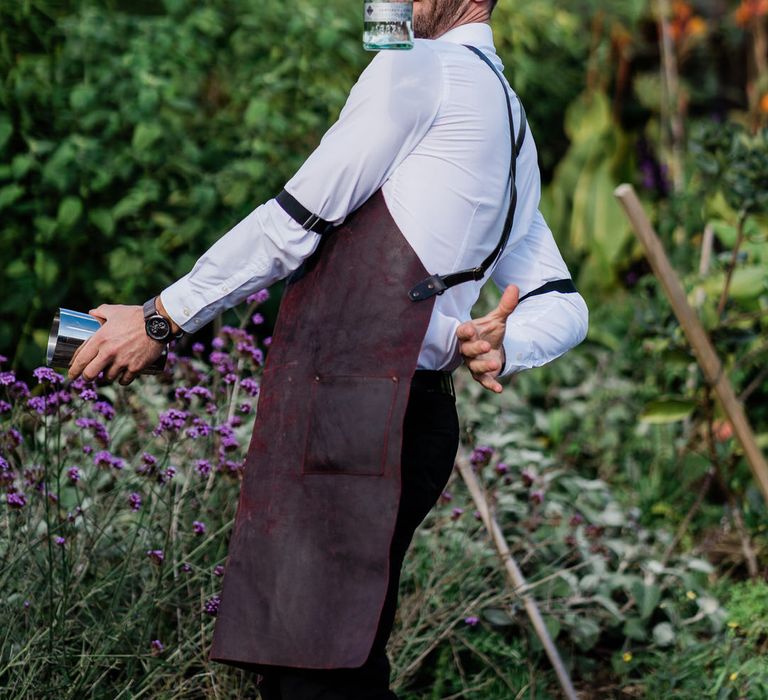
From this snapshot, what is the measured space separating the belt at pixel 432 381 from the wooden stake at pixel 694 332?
1.71 meters

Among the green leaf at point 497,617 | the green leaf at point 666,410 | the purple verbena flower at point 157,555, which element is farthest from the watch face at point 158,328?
the green leaf at point 666,410

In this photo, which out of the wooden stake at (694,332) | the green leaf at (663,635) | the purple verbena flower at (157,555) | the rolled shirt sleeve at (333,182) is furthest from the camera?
the wooden stake at (694,332)

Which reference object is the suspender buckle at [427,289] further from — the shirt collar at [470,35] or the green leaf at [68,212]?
the green leaf at [68,212]

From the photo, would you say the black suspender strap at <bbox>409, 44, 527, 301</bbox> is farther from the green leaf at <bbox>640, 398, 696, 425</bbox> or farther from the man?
the green leaf at <bbox>640, 398, 696, 425</bbox>

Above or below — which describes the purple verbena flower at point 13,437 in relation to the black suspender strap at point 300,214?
below

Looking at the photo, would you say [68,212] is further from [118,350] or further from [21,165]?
[118,350]

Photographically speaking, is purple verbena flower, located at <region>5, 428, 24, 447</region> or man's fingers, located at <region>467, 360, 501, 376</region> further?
purple verbena flower, located at <region>5, 428, 24, 447</region>

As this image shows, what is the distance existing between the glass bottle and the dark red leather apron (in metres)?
0.30

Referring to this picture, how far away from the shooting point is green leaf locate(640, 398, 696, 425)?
437cm

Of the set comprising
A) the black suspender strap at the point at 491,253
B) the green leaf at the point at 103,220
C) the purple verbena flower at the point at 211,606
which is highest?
the black suspender strap at the point at 491,253

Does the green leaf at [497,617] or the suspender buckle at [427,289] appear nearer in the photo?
the suspender buckle at [427,289]

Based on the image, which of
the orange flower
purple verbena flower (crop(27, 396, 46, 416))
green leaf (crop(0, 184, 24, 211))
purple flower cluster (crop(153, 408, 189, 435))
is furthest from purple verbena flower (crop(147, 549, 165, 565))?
the orange flower

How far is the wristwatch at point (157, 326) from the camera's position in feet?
7.08

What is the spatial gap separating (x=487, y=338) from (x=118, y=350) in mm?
640
